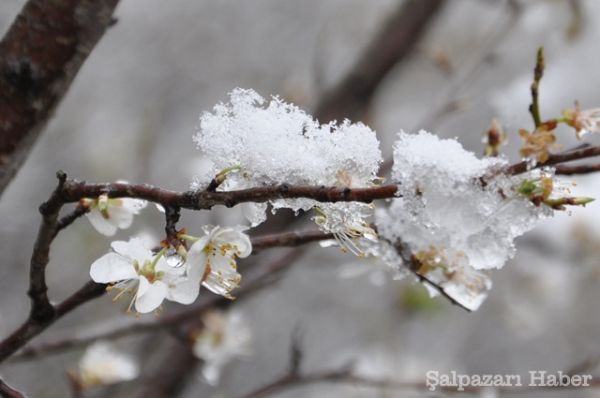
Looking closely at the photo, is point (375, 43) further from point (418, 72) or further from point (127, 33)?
point (127, 33)

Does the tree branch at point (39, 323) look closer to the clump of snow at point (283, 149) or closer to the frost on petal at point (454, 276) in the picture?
the clump of snow at point (283, 149)

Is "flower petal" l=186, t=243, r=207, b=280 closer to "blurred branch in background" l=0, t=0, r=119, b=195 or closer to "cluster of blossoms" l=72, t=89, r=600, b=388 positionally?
"cluster of blossoms" l=72, t=89, r=600, b=388

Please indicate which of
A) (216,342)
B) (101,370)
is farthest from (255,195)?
(216,342)

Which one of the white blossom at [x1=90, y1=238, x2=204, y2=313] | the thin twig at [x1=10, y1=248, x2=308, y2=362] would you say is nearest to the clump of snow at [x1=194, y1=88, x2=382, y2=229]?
the white blossom at [x1=90, y1=238, x2=204, y2=313]

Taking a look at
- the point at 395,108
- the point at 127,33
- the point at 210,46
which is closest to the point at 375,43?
the point at 395,108

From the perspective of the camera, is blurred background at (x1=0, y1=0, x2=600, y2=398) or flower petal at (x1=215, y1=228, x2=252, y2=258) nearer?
flower petal at (x1=215, y1=228, x2=252, y2=258)
